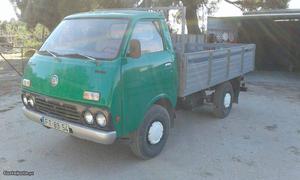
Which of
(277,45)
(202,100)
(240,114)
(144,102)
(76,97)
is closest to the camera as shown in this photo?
(76,97)

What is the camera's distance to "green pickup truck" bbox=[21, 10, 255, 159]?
→ 13.4ft

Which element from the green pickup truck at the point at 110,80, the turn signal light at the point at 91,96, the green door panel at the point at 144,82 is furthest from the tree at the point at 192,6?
the turn signal light at the point at 91,96

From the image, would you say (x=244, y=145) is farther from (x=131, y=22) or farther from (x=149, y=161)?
(x=131, y=22)

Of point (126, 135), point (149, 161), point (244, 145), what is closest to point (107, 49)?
point (126, 135)

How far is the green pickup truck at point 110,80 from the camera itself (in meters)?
4.10

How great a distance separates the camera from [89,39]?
15.1 ft

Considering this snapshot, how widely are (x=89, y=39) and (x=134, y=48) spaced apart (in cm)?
73

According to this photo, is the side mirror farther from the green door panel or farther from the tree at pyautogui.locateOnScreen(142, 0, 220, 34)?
the tree at pyautogui.locateOnScreen(142, 0, 220, 34)

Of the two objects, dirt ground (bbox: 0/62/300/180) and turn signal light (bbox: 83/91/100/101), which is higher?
turn signal light (bbox: 83/91/100/101)

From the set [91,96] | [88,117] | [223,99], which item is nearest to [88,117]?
[88,117]

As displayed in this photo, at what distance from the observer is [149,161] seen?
4.85m

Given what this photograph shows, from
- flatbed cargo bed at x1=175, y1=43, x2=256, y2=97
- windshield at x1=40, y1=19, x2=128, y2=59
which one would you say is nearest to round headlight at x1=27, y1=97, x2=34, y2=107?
windshield at x1=40, y1=19, x2=128, y2=59

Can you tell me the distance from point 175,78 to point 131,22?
3.92ft

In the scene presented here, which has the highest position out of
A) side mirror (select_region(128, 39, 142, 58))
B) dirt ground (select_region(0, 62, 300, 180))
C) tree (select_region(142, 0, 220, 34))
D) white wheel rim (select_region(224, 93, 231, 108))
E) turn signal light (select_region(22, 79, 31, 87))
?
tree (select_region(142, 0, 220, 34))
